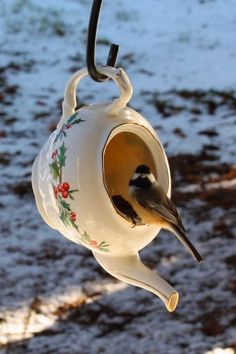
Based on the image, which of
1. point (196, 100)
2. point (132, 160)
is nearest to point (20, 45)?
point (196, 100)

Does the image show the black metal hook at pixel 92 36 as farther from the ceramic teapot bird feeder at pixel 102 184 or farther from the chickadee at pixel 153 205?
the chickadee at pixel 153 205

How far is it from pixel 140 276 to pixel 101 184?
13cm

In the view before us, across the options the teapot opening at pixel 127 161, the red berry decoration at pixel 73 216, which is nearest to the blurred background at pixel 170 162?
the teapot opening at pixel 127 161

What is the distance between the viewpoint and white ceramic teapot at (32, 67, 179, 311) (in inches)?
34.4

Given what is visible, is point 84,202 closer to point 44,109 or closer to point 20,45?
point 44,109

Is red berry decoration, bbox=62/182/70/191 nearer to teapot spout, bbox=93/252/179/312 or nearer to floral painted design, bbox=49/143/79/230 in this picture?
floral painted design, bbox=49/143/79/230

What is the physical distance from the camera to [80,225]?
89cm

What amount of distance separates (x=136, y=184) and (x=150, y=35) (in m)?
3.45

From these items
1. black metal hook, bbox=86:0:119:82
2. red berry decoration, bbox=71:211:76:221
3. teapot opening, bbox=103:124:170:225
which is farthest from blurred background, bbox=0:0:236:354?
black metal hook, bbox=86:0:119:82

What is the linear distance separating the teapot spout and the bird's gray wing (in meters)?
0.08

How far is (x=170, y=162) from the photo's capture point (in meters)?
3.03

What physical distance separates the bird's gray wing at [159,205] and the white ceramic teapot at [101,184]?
0.04 m

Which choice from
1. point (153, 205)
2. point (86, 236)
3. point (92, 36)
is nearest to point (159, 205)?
point (153, 205)

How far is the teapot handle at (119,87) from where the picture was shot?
2.82ft
